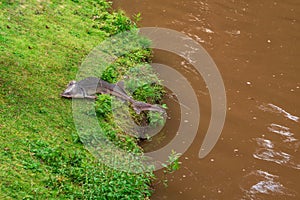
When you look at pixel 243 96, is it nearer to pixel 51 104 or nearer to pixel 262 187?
pixel 262 187

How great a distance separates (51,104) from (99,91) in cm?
74

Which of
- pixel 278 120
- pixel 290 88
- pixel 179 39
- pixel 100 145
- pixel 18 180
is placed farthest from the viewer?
pixel 179 39

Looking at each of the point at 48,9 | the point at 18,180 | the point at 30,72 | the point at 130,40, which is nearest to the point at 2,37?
the point at 30,72

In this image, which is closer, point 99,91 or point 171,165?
point 171,165

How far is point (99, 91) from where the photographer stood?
20.4 feet

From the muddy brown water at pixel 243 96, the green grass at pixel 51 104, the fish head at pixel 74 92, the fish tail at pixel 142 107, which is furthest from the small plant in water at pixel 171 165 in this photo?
the fish head at pixel 74 92

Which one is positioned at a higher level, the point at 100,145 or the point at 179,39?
the point at 179,39

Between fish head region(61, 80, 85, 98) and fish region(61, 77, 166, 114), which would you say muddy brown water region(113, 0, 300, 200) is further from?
fish head region(61, 80, 85, 98)

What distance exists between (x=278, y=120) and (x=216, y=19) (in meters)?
3.25

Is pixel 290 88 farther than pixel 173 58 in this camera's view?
No

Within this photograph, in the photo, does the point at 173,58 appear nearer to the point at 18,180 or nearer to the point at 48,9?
the point at 48,9

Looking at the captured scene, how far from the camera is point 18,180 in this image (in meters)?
4.52

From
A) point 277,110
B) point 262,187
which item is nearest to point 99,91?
point 262,187

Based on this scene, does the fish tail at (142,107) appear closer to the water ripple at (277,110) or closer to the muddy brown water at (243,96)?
the muddy brown water at (243,96)
